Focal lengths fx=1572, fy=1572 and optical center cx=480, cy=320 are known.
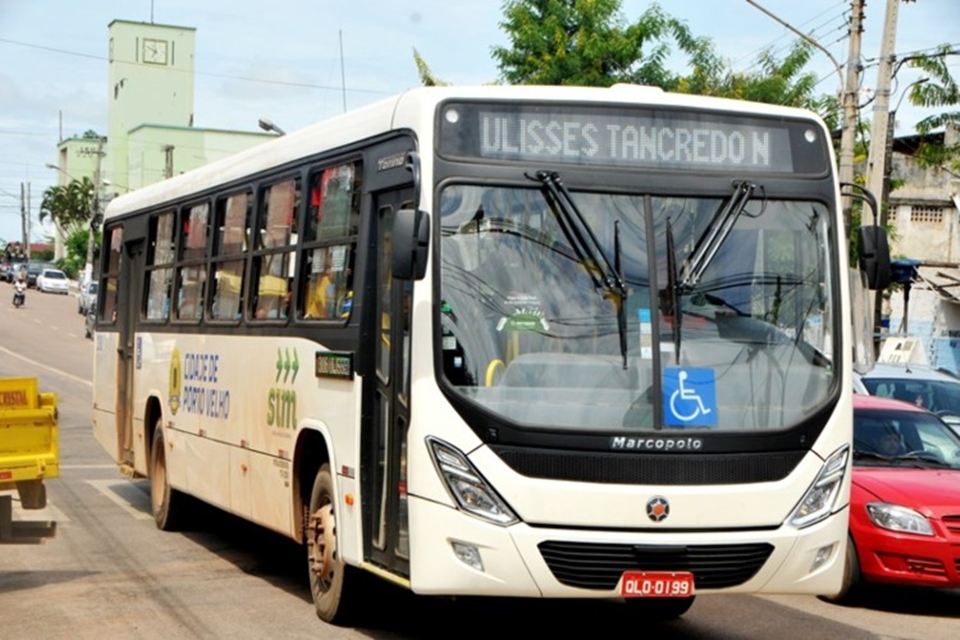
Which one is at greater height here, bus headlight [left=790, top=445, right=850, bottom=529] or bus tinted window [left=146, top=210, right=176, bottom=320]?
Result: bus tinted window [left=146, top=210, right=176, bottom=320]

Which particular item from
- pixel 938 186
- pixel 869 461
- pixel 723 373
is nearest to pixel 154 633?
pixel 723 373

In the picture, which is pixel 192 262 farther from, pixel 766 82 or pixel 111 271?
pixel 766 82

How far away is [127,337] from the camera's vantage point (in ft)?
51.3

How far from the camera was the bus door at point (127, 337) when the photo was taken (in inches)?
606

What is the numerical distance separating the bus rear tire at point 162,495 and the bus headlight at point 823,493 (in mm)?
7201

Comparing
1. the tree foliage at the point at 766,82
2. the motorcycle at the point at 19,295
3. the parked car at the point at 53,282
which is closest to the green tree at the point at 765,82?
the tree foliage at the point at 766,82

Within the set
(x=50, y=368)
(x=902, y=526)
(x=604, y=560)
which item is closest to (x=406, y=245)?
(x=604, y=560)

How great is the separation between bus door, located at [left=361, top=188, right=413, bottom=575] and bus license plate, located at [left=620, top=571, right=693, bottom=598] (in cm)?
118

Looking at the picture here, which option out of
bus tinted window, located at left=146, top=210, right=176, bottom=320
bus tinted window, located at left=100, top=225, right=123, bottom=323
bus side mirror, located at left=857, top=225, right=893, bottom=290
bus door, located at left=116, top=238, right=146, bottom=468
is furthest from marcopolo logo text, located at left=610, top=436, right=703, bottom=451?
bus tinted window, located at left=100, top=225, right=123, bottom=323

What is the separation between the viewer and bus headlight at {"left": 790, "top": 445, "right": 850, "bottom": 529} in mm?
7965

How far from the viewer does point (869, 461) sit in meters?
11.8

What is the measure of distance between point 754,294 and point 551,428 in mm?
1356

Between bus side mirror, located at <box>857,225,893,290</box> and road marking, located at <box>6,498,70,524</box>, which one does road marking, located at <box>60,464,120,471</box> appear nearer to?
road marking, located at <box>6,498,70,524</box>

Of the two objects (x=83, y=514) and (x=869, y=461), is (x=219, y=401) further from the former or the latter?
(x=869, y=461)
